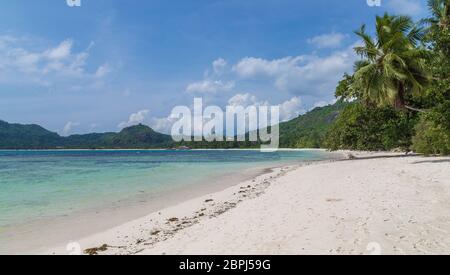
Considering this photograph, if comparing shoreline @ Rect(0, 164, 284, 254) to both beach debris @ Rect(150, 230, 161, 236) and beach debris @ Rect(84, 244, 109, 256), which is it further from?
beach debris @ Rect(150, 230, 161, 236)

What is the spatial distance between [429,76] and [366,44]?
4.91 metres

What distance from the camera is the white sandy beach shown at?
5828 mm

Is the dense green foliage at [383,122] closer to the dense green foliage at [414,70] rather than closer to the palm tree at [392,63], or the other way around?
the dense green foliage at [414,70]

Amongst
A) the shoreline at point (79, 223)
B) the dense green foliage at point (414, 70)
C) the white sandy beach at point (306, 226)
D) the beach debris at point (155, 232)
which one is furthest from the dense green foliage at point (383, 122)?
the beach debris at point (155, 232)

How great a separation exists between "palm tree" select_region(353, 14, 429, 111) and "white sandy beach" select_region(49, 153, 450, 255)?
12.3m

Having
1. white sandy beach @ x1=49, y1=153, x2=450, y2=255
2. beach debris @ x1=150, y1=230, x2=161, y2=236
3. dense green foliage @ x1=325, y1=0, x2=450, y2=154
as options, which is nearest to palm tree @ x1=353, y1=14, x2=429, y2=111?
dense green foliage @ x1=325, y1=0, x2=450, y2=154

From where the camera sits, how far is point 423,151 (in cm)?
2923

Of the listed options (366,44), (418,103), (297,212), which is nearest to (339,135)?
(418,103)

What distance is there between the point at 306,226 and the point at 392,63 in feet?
64.3

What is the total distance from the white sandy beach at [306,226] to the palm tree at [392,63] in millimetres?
12259

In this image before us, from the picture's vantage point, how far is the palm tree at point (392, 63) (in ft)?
73.8

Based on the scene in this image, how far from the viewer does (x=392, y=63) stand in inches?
899

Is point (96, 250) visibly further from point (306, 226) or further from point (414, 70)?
point (414, 70)
